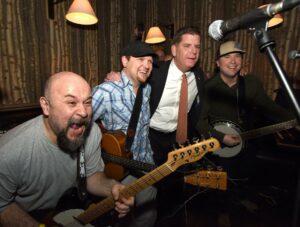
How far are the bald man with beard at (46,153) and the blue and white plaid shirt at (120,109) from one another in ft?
2.00

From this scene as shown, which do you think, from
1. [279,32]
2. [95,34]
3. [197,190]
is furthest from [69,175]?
[279,32]

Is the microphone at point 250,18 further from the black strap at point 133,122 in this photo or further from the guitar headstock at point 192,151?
the black strap at point 133,122

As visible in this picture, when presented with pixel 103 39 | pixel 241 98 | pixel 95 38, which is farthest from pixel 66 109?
pixel 103 39

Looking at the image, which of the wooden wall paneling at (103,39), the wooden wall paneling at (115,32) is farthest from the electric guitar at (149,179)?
the wooden wall paneling at (115,32)

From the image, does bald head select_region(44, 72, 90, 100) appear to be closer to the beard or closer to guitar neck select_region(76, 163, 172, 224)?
the beard

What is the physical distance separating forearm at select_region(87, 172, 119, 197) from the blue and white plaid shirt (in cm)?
58

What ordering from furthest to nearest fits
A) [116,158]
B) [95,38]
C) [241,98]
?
[95,38], [241,98], [116,158]

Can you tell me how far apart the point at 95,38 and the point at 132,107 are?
11.0ft

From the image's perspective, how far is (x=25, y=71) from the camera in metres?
4.18

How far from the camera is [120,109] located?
2678mm

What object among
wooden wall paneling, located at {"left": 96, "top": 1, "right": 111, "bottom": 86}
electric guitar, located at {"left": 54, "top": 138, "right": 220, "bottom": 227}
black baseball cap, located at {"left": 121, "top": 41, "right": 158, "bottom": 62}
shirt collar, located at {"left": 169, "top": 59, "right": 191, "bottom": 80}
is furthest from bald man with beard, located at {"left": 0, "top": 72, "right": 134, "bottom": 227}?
wooden wall paneling, located at {"left": 96, "top": 1, "right": 111, "bottom": 86}

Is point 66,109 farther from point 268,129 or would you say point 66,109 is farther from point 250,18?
point 268,129

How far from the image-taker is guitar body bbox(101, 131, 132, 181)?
260cm

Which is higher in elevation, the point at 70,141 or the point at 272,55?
the point at 272,55
